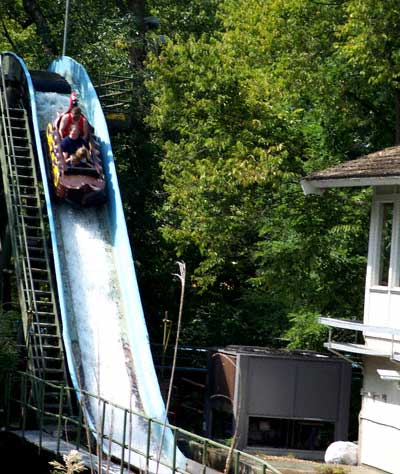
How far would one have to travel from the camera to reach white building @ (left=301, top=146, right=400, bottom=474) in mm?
18422

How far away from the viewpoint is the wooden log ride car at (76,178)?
74.0ft

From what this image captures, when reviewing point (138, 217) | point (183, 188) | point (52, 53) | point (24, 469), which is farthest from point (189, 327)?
point (24, 469)

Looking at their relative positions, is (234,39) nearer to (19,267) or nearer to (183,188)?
(183,188)

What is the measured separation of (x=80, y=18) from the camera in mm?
34688

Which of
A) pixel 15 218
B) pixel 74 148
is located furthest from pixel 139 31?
pixel 15 218

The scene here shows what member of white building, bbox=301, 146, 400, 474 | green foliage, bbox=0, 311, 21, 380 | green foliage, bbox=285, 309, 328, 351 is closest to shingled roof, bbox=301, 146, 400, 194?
white building, bbox=301, 146, 400, 474

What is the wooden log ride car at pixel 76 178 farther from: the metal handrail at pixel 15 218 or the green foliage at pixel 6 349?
the green foliage at pixel 6 349

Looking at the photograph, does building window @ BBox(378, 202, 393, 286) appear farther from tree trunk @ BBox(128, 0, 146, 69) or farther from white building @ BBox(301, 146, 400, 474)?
tree trunk @ BBox(128, 0, 146, 69)

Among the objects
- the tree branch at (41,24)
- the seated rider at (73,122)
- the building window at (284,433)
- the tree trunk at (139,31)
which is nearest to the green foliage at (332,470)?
the building window at (284,433)

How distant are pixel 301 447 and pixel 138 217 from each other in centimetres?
1062

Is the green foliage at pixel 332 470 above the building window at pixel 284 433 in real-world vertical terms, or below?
above

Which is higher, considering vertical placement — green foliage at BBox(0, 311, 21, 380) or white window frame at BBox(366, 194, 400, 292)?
white window frame at BBox(366, 194, 400, 292)

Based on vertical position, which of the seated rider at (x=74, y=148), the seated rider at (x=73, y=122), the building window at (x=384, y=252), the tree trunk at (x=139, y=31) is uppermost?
the tree trunk at (x=139, y=31)

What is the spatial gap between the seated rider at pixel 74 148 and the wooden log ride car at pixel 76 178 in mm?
84
